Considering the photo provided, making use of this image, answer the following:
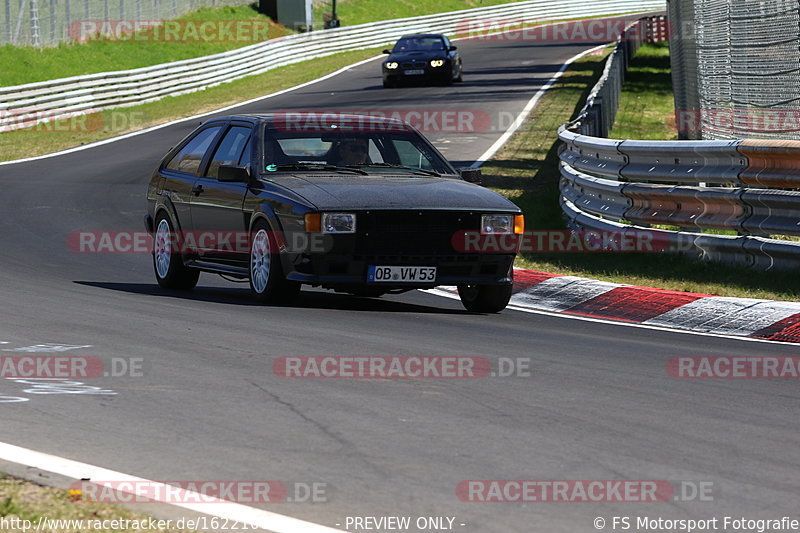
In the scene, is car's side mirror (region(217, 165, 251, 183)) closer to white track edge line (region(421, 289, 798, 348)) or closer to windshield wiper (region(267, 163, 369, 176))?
windshield wiper (region(267, 163, 369, 176))

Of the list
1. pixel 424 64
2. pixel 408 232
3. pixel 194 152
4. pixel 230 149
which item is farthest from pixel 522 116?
pixel 408 232

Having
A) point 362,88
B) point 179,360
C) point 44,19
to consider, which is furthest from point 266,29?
point 179,360

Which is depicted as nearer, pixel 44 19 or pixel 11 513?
pixel 11 513

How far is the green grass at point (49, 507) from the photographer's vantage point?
14.9 feet

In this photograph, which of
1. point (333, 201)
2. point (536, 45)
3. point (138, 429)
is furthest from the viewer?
point (536, 45)

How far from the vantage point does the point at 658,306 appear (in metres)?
10.4

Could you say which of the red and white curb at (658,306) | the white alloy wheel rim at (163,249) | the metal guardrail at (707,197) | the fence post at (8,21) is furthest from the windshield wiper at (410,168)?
the fence post at (8,21)

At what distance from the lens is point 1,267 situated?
43.7 ft

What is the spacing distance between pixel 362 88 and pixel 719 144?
2964 cm

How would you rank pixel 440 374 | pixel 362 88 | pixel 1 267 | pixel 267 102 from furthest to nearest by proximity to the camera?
pixel 362 88, pixel 267 102, pixel 1 267, pixel 440 374

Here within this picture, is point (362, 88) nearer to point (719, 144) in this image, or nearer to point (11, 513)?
point (719, 144)

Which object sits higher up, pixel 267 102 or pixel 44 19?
pixel 44 19

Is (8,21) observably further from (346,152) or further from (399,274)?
(399,274)

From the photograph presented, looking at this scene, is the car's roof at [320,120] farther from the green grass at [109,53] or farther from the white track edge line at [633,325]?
the green grass at [109,53]
